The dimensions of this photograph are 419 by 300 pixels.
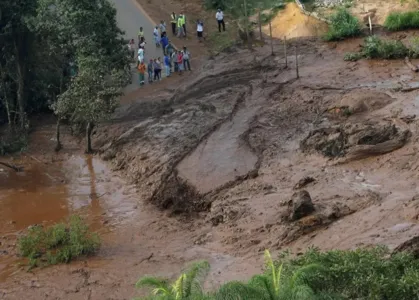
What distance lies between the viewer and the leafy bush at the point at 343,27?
28109 millimetres

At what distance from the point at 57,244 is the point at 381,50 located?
14646mm

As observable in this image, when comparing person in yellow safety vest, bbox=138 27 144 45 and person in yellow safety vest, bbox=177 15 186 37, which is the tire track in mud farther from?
person in yellow safety vest, bbox=177 15 186 37

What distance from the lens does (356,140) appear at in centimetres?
1848

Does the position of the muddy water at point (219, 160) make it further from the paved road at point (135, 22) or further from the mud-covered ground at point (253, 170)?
the paved road at point (135, 22)

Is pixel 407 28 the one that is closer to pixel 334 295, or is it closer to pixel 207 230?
pixel 207 230

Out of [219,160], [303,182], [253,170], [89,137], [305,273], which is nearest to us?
[305,273]

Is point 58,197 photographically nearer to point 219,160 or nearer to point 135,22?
point 219,160

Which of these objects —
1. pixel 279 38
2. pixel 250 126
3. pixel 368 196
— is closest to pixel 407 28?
pixel 279 38

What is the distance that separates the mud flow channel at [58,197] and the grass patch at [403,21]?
13.5m

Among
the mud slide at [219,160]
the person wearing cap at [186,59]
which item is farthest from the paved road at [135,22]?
the mud slide at [219,160]

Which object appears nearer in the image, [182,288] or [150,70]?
[182,288]

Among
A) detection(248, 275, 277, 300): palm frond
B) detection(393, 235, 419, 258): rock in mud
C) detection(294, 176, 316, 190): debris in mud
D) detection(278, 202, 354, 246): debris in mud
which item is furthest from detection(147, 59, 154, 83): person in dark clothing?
detection(248, 275, 277, 300): palm frond

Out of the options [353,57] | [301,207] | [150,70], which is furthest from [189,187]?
[353,57]

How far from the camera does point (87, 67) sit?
21781 mm
